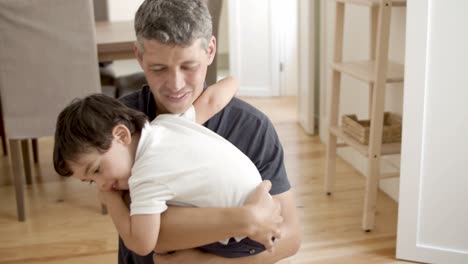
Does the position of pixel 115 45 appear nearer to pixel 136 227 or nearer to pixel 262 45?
pixel 136 227

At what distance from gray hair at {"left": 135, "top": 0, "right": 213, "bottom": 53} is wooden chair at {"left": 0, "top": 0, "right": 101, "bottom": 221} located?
159 centimetres

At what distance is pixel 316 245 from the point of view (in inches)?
107

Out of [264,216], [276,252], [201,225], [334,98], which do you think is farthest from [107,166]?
[334,98]

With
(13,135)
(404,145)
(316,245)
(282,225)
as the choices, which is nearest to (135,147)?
(282,225)

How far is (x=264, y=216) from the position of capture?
1.27 meters

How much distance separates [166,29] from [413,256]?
1.69 m

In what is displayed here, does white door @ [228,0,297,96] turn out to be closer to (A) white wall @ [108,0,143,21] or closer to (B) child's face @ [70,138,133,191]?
(A) white wall @ [108,0,143,21]

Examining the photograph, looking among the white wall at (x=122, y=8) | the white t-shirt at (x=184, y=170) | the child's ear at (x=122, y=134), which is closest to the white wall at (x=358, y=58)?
the white t-shirt at (x=184, y=170)

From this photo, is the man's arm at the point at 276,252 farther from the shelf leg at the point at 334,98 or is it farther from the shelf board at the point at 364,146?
the shelf leg at the point at 334,98

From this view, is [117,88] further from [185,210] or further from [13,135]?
[185,210]

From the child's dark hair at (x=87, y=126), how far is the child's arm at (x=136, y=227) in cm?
13

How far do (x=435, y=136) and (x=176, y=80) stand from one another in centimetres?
140

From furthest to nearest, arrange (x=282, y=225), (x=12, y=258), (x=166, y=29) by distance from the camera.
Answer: (x=12, y=258)
(x=282, y=225)
(x=166, y=29)

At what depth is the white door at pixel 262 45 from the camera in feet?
16.3
